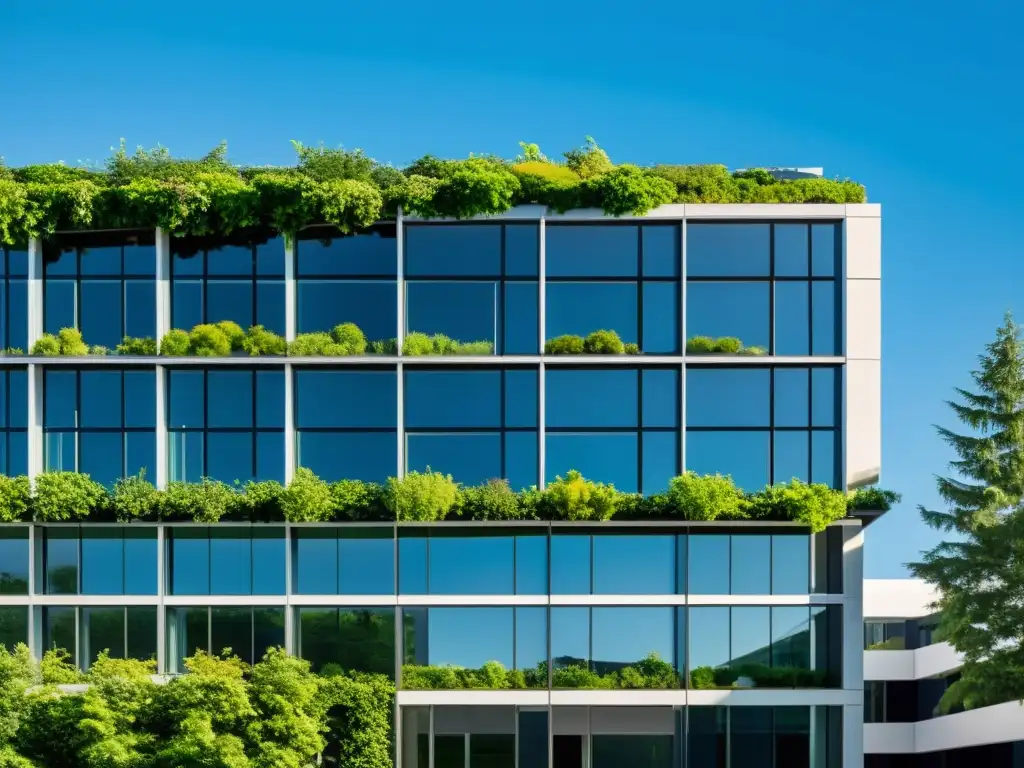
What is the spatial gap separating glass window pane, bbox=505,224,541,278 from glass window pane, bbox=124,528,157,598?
1308 cm

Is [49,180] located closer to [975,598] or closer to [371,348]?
[371,348]

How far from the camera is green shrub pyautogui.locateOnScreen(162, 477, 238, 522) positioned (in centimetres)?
4241

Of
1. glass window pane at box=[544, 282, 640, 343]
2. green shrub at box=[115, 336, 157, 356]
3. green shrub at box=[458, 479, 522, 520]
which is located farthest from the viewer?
glass window pane at box=[544, 282, 640, 343]

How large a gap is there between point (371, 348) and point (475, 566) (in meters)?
7.10

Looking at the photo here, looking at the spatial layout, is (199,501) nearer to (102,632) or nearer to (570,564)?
(102,632)

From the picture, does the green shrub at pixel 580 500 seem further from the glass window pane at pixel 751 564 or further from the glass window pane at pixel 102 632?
the glass window pane at pixel 102 632

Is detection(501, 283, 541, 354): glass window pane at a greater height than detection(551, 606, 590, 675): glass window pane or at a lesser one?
greater

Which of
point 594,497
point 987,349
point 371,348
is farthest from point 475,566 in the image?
point 987,349

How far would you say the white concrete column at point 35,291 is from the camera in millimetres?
43938

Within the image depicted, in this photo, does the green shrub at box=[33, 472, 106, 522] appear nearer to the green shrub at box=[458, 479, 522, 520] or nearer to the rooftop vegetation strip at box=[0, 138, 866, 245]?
the rooftop vegetation strip at box=[0, 138, 866, 245]

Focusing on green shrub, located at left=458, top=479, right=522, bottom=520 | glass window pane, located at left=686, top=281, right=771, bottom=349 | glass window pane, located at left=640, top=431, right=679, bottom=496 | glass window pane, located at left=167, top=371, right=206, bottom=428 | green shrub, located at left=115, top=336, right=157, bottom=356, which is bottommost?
green shrub, located at left=458, top=479, right=522, bottom=520

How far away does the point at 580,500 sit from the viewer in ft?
139

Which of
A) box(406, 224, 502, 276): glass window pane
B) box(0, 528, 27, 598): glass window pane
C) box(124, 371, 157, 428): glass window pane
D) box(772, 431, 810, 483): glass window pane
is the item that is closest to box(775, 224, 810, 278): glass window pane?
box(772, 431, 810, 483): glass window pane

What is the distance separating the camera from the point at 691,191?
4391 centimetres
